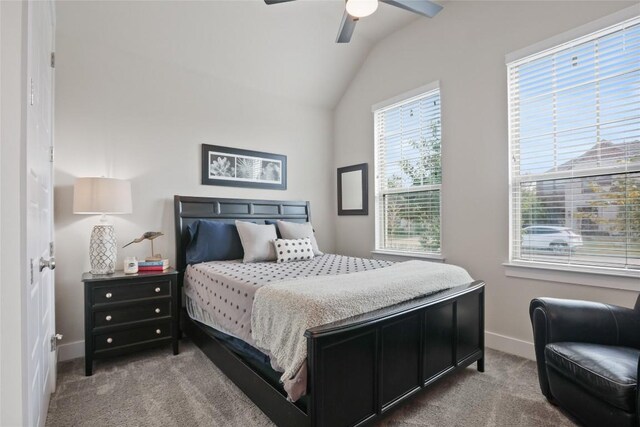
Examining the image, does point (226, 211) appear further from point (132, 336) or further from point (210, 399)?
point (210, 399)

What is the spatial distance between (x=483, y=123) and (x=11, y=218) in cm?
336

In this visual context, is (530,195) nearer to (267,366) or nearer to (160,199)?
(267,366)

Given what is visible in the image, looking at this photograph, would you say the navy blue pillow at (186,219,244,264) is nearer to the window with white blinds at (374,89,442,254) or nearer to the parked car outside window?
the window with white blinds at (374,89,442,254)

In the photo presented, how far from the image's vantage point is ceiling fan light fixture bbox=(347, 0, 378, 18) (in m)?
1.96

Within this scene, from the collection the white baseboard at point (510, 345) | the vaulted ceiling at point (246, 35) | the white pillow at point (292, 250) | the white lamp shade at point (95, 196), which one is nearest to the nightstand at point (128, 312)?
the white lamp shade at point (95, 196)

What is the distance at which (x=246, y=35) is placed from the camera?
3377mm

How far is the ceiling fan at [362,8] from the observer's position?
1.99 meters

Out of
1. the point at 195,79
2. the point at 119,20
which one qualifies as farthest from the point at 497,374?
the point at 119,20

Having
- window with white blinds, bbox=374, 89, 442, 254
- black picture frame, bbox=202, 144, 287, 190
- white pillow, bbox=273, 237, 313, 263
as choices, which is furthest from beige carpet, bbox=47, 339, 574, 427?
black picture frame, bbox=202, 144, 287, 190

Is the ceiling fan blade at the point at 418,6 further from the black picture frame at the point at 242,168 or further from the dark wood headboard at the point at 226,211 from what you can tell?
the dark wood headboard at the point at 226,211

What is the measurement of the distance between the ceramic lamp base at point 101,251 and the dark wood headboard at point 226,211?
64 cm

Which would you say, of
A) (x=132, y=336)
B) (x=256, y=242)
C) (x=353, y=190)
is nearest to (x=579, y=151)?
(x=353, y=190)

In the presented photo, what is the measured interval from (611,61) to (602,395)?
2291 mm

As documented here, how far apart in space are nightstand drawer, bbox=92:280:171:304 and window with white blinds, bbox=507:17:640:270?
317cm
